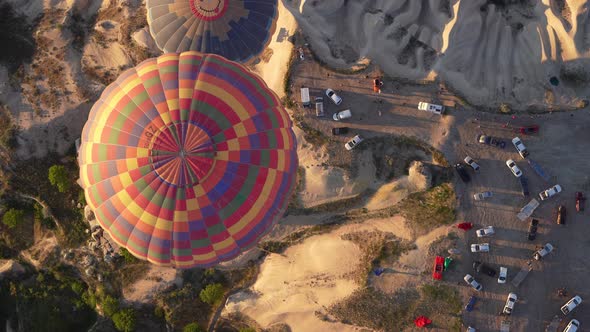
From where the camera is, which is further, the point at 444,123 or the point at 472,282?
the point at 444,123

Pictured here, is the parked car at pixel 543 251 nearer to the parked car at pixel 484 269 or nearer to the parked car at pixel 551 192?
the parked car at pixel 484 269

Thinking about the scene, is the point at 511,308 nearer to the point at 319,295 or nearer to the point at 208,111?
the point at 319,295

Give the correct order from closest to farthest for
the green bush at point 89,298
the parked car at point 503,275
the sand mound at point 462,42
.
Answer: the parked car at point 503,275 → the sand mound at point 462,42 → the green bush at point 89,298

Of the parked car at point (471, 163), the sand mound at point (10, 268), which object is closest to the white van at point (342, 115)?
the parked car at point (471, 163)

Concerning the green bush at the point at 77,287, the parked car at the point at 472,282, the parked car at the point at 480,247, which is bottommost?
the green bush at the point at 77,287

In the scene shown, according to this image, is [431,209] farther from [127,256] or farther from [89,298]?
[89,298]

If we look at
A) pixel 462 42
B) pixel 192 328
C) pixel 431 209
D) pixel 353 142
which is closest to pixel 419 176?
pixel 431 209
